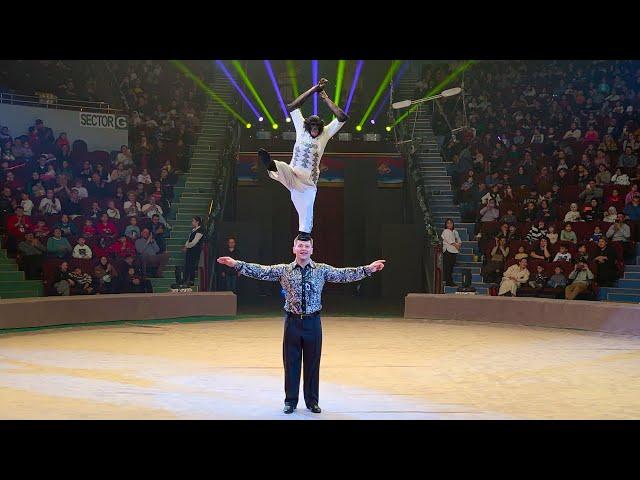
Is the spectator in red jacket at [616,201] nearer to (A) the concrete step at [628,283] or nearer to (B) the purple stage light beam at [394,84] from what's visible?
(A) the concrete step at [628,283]

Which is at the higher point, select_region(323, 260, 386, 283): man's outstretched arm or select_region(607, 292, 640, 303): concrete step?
select_region(323, 260, 386, 283): man's outstretched arm

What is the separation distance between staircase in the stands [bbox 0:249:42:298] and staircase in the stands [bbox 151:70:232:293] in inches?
88.8

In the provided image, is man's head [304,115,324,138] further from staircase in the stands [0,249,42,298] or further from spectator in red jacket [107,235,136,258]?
staircase in the stands [0,249,42,298]

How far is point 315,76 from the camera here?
898 inches

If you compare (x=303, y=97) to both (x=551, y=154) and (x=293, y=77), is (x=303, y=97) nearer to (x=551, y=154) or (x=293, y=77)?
(x=551, y=154)

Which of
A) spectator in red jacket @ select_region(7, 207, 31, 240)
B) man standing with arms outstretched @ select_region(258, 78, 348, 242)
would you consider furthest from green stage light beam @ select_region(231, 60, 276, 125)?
man standing with arms outstretched @ select_region(258, 78, 348, 242)

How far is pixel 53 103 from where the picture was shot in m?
19.6

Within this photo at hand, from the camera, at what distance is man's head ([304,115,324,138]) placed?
1031 cm

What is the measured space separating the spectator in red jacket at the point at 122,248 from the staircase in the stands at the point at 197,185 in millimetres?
837

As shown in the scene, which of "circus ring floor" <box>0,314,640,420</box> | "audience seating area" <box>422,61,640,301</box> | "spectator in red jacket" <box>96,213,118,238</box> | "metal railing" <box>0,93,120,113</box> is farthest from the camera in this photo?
"metal railing" <box>0,93,120,113</box>

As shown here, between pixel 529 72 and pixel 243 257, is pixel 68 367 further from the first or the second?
pixel 529 72

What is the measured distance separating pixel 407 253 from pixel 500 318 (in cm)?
467

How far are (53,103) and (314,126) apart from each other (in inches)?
430

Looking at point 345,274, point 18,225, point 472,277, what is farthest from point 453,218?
point 345,274
